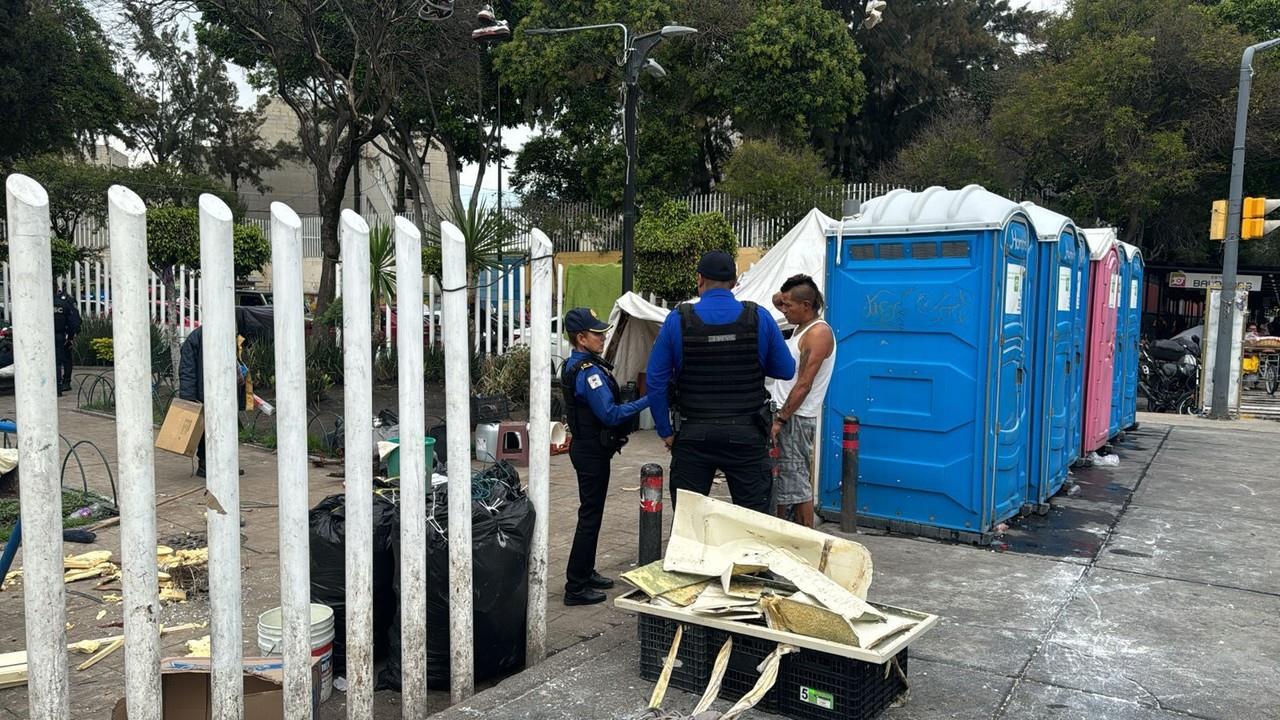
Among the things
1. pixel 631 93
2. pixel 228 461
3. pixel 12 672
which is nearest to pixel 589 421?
pixel 228 461

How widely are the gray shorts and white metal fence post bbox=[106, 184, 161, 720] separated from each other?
4.17 metres

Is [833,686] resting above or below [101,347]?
below

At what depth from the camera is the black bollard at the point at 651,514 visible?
5.11 metres

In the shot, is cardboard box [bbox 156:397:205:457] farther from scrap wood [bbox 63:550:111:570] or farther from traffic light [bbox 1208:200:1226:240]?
traffic light [bbox 1208:200:1226:240]

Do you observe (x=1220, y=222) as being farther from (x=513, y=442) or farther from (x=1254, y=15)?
(x=513, y=442)

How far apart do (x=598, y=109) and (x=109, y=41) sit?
12.9 meters

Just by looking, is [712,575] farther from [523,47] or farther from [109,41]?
[109,41]

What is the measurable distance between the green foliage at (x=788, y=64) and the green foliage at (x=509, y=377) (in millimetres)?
13101

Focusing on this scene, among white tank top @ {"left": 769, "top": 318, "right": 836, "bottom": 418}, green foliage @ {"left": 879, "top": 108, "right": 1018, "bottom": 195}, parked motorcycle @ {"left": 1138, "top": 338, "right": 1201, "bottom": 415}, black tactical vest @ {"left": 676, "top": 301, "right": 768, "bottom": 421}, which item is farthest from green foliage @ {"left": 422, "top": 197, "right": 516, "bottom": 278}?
green foliage @ {"left": 879, "top": 108, "right": 1018, "bottom": 195}

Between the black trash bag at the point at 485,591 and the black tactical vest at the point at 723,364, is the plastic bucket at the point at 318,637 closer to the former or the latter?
the black trash bag at the point at 485,591

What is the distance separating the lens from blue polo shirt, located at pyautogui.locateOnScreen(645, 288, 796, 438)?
5078 mm

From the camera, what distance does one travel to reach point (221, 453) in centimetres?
315

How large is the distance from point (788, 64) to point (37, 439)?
72.6 ft

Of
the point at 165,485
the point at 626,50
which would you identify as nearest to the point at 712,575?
the point at 165,485
